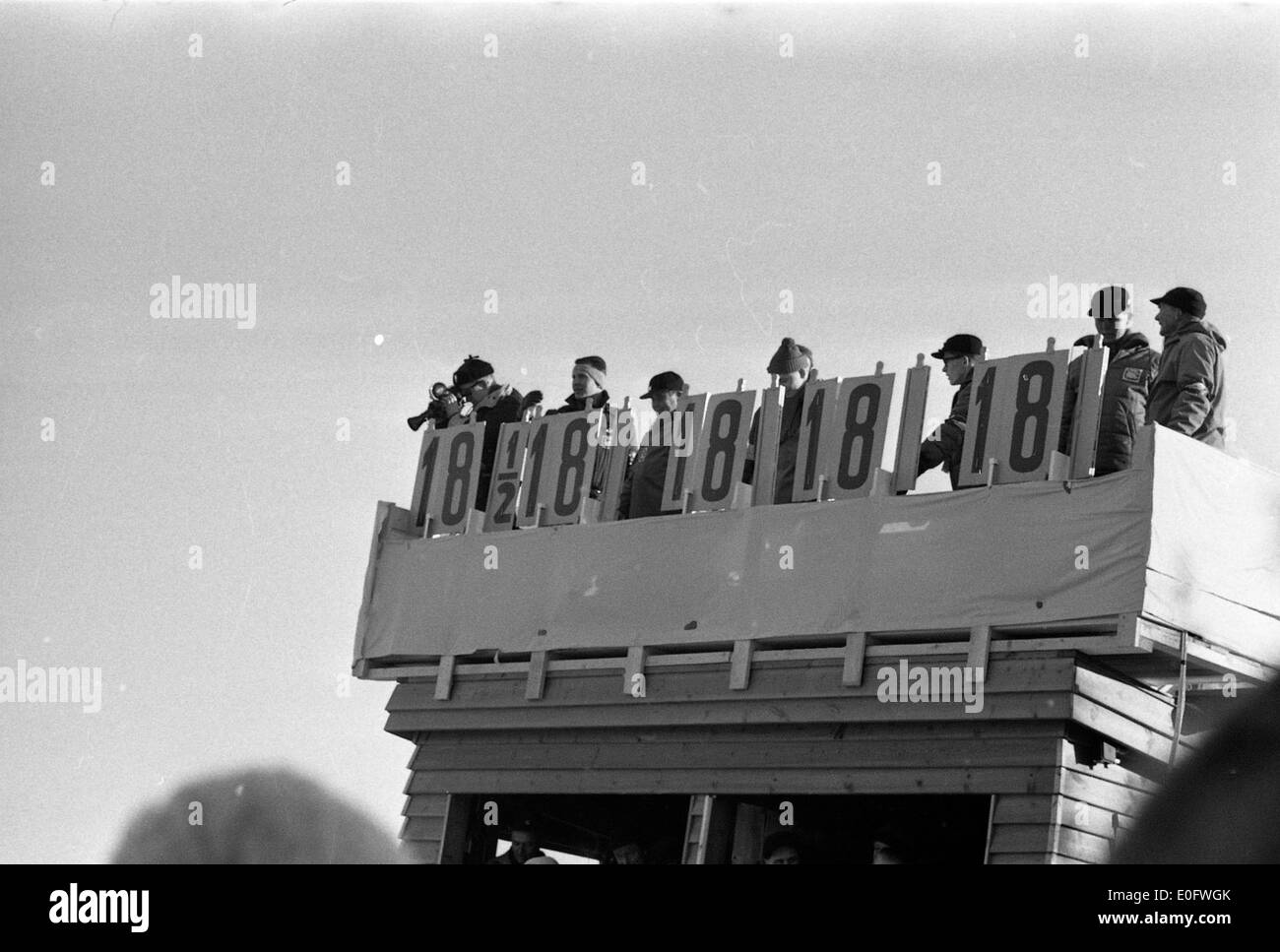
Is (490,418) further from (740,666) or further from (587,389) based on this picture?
(740,666)

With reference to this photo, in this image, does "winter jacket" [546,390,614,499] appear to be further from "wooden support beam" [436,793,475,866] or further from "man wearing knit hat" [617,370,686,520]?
"wooden support beam" [436,793,475,866]

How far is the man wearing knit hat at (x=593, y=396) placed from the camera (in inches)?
514

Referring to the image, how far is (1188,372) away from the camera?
35.0 feet

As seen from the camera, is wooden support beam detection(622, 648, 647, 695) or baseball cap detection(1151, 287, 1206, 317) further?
wooden support beam detection(622, 648, 647, 695)

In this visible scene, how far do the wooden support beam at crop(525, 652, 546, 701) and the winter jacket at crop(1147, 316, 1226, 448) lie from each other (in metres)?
4.60

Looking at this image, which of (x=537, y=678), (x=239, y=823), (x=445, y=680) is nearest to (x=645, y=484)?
(x=537, y=678)

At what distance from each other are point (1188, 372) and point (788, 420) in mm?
2714

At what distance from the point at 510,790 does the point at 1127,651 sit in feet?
15.8

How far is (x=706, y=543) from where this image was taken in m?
12.1

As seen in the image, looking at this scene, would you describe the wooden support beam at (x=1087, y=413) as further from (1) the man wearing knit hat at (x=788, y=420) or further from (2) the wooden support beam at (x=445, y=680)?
(2) the wooden support beam at (x=445, y=680)

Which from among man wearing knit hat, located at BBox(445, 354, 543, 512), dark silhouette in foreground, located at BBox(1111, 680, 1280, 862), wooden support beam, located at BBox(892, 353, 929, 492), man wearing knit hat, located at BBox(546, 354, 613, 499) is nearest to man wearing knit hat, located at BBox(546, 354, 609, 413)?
man wearing knit hat, located at BBox(546, 354, 613, 499)

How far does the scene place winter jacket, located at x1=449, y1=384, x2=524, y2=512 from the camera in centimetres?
1374

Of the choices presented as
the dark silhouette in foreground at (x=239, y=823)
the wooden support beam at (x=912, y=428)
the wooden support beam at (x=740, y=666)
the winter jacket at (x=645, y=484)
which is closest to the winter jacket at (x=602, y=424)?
the winter jacket at (x=645, y=484)
